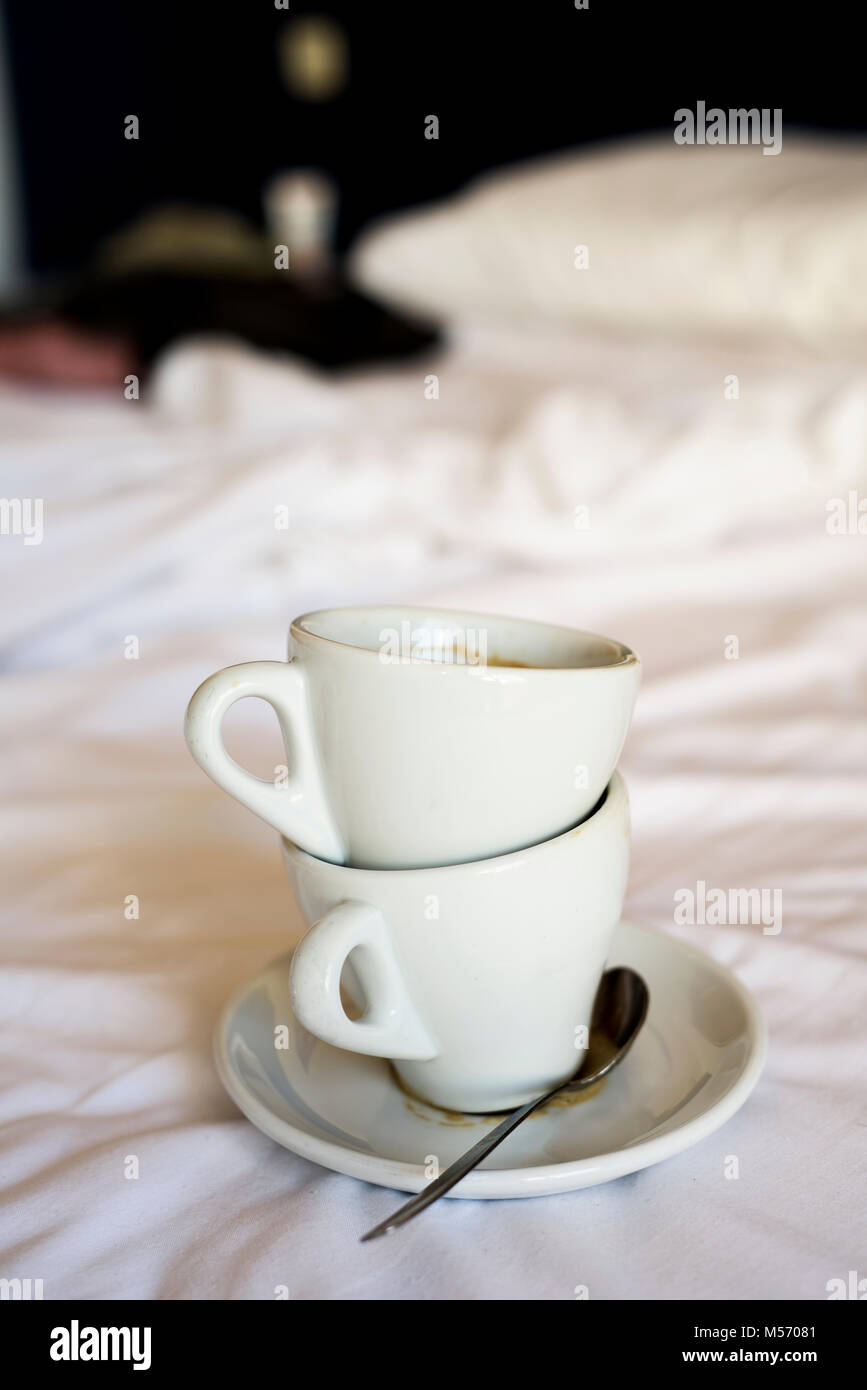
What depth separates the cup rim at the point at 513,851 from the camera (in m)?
0.36

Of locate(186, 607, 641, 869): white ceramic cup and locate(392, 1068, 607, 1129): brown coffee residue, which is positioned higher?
locate(186, 607, 641, 869): white ceramic cup

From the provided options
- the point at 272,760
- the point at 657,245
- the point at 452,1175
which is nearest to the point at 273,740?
the point at 272,760

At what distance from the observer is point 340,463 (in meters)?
0.98

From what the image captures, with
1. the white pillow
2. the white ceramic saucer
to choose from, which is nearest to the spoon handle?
the white ceramic saucer

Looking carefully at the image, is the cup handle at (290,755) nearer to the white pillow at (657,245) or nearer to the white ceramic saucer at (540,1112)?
the white ceramic saucer at (540,1112)

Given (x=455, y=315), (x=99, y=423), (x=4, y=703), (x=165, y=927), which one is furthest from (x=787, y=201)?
(x=165, y=927)

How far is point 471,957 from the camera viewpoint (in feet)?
1.22


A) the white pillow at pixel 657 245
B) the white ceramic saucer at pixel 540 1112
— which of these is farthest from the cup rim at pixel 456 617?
the white pillow at pixel 657 245

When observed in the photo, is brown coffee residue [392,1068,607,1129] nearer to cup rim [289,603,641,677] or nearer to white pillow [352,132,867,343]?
cup rim [289,603,641,677]

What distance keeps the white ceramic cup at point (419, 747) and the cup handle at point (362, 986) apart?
29 mm

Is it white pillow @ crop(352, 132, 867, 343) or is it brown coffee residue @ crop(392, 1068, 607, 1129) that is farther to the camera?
white pillow @ crop(352, 132, 867, 343)

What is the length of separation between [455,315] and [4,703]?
43.7 inches

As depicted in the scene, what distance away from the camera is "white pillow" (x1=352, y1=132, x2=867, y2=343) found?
1306 millimetres
